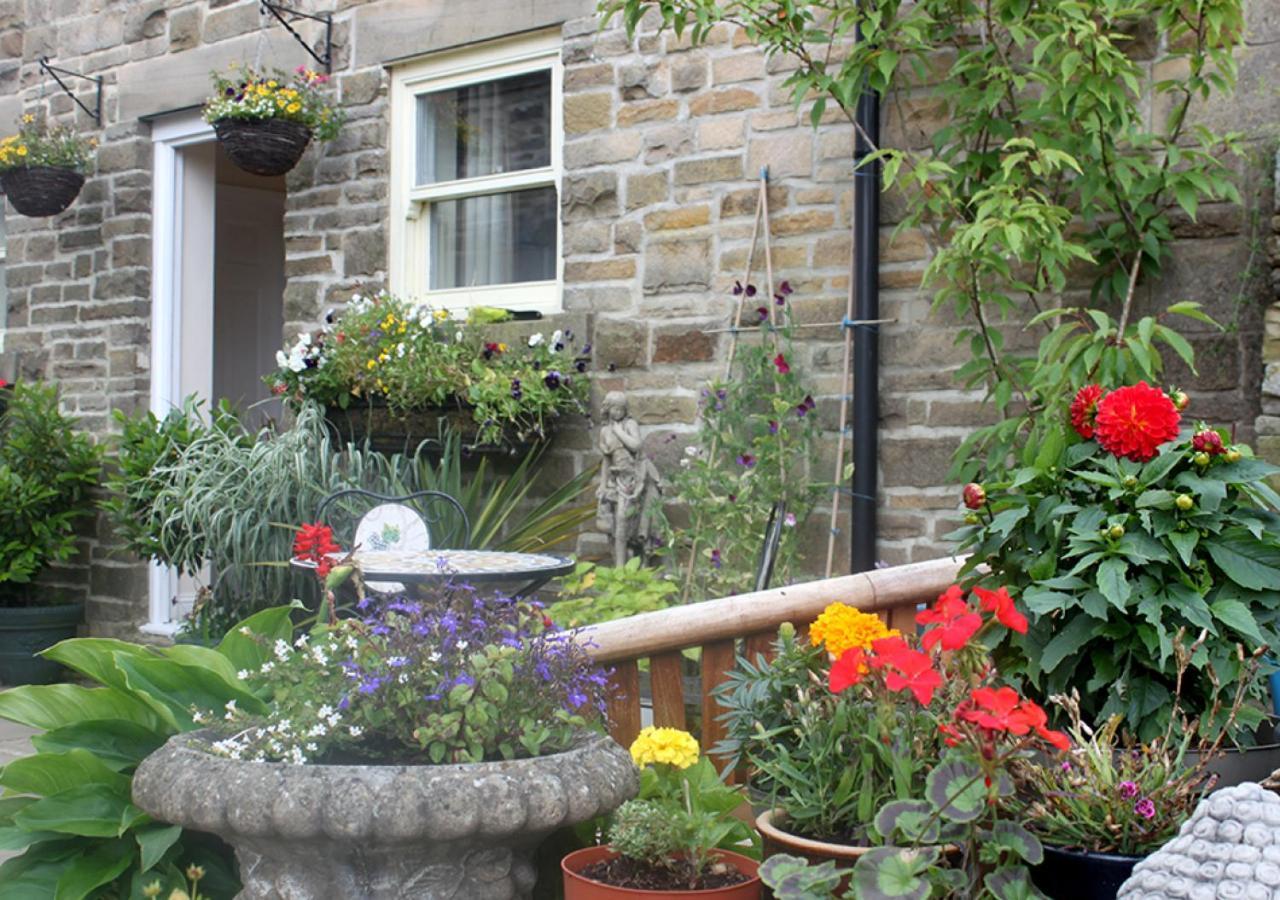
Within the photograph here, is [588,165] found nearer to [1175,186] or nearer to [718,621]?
[1175,186]

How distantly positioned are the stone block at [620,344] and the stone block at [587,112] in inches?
32.1

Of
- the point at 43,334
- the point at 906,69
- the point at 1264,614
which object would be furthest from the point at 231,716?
the point at 43,334

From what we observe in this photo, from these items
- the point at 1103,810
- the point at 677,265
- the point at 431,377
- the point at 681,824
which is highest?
the point at 677,265

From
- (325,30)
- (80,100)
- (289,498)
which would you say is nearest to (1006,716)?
(289,498)

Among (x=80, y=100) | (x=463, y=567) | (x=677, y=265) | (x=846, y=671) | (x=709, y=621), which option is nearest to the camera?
(x=846, y=671)

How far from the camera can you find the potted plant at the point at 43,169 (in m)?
7.54

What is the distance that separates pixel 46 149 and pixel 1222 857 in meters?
7.42

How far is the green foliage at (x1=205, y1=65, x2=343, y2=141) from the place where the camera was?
20.9ft

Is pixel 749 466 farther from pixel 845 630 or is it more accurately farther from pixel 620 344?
pixel 845 630

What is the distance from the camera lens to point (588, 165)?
5863mm

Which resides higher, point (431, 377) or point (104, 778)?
point (431, 377)

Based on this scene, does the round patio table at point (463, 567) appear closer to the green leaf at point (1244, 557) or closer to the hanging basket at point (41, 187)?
the green leaf at point (1244, 557)

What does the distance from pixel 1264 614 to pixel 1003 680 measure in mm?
418

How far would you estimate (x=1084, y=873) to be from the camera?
1862mm
